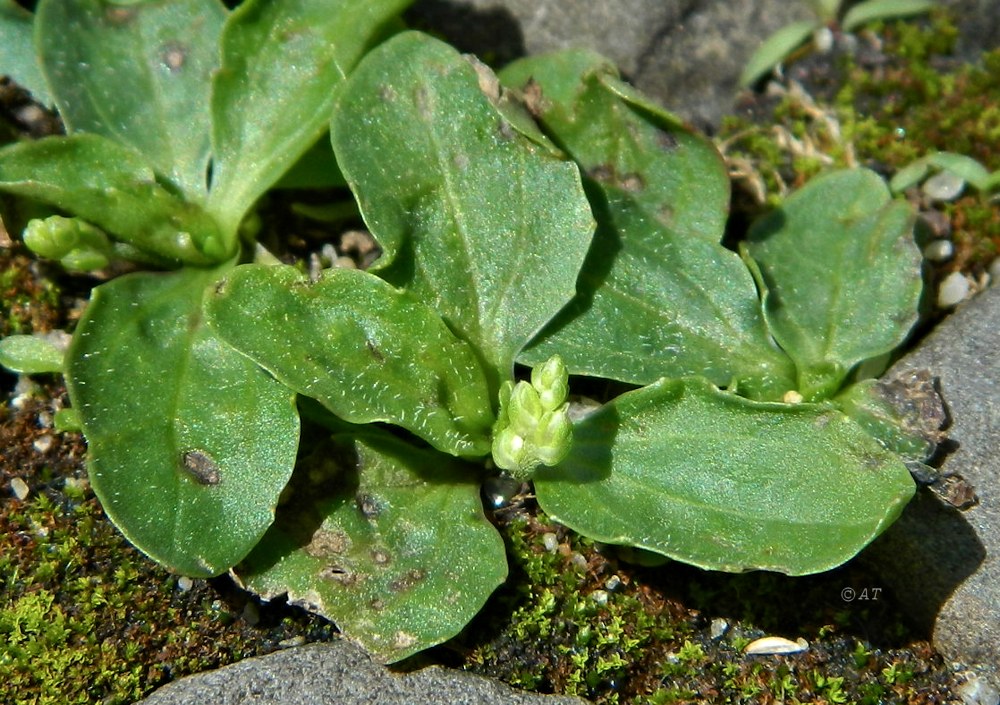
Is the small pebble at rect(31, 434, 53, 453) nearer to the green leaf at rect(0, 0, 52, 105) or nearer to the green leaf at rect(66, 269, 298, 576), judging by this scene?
the green leaf at rect(66, 269, 298, 576)

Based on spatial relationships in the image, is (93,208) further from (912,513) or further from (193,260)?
(912,513)

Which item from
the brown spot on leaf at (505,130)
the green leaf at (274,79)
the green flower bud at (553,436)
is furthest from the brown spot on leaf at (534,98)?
the green flower bud at (553,436)

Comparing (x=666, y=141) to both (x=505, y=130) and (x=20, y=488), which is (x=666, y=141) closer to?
(x=505, y=130)

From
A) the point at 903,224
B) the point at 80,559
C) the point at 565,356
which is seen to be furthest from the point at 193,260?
the point at 903,224

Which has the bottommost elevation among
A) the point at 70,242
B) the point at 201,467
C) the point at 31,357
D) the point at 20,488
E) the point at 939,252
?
Answer: the point at 20,488

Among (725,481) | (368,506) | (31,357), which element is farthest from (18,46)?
(725,481)

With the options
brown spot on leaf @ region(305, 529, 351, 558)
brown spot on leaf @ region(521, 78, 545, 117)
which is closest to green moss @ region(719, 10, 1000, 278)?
brown spot on leaf @ region(521, 78, 545, 117)
